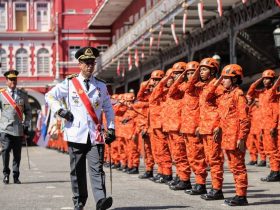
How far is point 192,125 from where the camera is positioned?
1114 cm

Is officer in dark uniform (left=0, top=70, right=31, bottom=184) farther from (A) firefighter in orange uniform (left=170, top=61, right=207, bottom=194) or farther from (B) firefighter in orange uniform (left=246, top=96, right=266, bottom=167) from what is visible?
(B) firefighter in orange uniform (left=246, top=96, right=266, bottom=167)

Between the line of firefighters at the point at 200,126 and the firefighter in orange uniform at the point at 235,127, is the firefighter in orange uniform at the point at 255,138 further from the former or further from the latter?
the firefighter in orange uniform at the point at 235,127

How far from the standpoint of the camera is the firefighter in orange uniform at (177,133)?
1170cm

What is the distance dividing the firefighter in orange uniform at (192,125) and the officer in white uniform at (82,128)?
2.42m

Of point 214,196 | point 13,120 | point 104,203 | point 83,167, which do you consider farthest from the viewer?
point 13,120

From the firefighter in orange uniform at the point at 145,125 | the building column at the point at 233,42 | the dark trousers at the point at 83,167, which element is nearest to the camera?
the dark trousers at the point at 83,167

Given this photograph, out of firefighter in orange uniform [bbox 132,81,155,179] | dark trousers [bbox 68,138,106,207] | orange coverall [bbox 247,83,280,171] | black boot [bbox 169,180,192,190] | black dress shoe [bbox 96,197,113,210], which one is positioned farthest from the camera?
firefighter in orange uniform [bbox 132,81,155,179]

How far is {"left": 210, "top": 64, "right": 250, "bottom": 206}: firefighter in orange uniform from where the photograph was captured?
9.56 metres

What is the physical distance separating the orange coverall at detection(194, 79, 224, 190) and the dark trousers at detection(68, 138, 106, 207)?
201 centimetres

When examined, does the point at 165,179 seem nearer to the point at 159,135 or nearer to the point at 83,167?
the point at 159,135

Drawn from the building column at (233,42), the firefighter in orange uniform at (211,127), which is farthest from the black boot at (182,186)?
the building column at (233,42)

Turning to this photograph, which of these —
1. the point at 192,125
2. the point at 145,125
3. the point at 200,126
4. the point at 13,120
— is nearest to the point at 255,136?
the point at 145,125

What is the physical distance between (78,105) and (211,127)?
229 centimetres

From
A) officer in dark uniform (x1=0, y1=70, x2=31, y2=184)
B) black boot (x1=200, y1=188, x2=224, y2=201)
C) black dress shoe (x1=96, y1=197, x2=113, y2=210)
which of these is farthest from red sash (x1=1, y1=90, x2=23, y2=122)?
black dress shoe (x1=96, y1=197, x2=113, y2=210)
